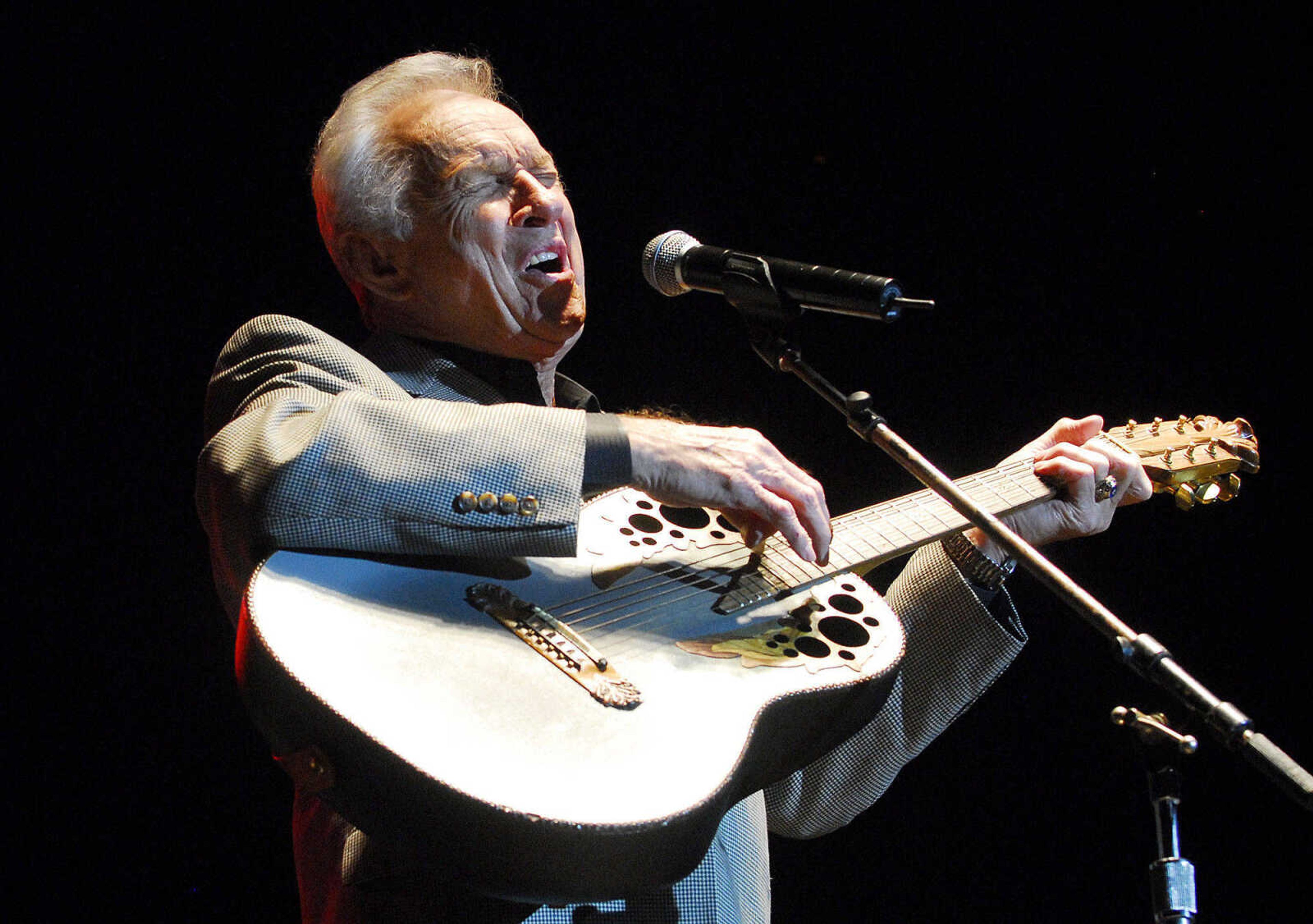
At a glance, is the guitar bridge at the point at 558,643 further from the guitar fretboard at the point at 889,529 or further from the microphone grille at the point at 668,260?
the microphone grille at the point at 668,260

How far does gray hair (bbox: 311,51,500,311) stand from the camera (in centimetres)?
200

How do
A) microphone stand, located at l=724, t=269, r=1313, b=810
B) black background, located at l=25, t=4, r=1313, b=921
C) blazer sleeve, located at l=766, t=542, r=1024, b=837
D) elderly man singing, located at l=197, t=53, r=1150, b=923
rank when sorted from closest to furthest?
1. microphone stand, located at l=724, t=269, r=1313, b=810
2. elderly man singing, located at l=197, t=53, r=1150, b=923
3. blazer sleeve, located at l=766, t=542, r=1024, b=837
4. black background, located at l=25, t=4, r=1313, b=921

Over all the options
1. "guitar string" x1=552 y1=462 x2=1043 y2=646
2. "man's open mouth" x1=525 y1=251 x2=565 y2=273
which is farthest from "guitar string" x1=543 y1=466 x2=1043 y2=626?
"man's open mouth" x1=525 y1=251 x2=565 y2=273

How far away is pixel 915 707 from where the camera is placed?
1.94 m

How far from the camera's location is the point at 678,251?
167cm

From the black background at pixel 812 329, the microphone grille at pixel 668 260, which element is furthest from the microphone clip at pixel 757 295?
the black background at pixel 812 329

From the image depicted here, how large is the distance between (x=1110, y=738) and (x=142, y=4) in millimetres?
3112

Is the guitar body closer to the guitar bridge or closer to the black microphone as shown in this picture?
the guitar bridge

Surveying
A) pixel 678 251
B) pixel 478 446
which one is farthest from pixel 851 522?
pixel 478 446

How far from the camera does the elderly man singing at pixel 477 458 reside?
1308mm

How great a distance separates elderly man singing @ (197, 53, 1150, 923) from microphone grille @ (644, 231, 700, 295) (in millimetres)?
262

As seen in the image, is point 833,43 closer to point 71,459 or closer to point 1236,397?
point 1236,397

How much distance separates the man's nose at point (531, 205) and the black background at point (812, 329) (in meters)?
0.76

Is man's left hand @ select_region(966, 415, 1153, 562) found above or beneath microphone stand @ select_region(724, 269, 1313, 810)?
beneath
